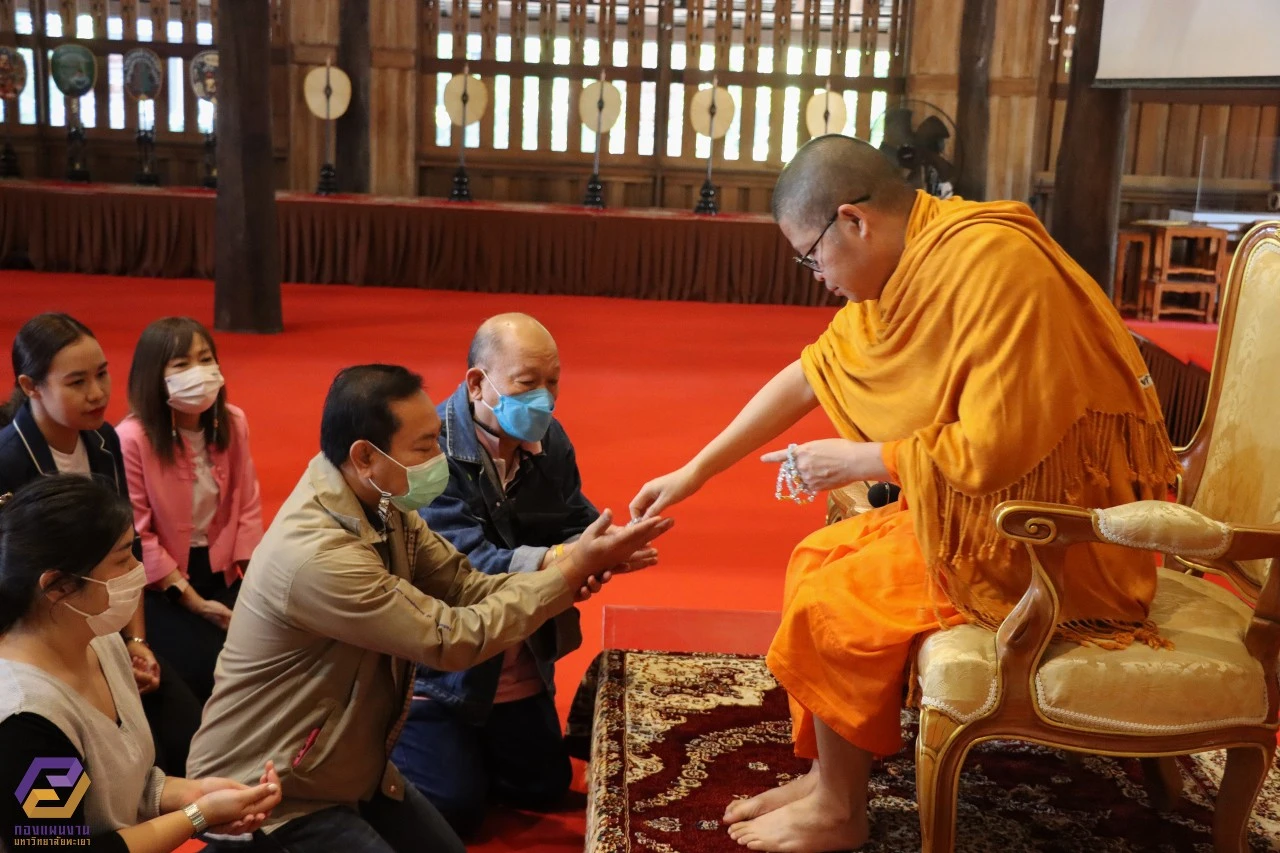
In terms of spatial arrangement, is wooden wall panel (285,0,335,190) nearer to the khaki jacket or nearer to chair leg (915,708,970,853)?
the khaki jacket

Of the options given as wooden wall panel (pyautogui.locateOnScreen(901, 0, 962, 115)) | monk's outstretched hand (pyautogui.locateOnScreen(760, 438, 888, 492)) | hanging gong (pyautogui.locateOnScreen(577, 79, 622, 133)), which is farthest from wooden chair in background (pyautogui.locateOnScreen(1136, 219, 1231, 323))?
monk's outstretched hand (pyautogui.locateOnScreen(760, 438, 888, 492))

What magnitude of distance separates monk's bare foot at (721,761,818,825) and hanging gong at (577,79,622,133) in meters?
8.58

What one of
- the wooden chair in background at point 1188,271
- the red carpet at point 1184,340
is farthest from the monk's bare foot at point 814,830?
the wooden chair in background at point 1188,271

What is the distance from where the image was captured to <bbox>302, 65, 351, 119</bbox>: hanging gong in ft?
33.1

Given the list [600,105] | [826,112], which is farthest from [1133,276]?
[600,105]

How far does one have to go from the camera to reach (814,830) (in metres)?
2.00

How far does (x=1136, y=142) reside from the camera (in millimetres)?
10547

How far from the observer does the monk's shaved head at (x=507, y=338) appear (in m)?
2.37

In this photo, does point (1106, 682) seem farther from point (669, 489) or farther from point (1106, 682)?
point (669, 489)

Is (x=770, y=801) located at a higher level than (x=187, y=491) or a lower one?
lower

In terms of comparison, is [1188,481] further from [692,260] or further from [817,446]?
[692,260]

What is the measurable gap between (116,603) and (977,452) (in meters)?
1.18

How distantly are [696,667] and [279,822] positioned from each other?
3.80ft

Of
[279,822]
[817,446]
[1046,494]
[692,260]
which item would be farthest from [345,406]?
[692,260]
